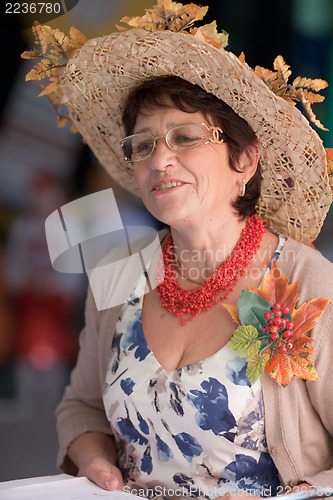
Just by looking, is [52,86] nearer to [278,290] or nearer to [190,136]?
[190,136]

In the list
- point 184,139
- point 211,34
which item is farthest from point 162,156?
point 211,34

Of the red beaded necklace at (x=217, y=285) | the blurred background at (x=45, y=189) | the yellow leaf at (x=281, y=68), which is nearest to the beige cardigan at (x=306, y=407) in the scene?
the red beaded necklace at (x=217, y=285)

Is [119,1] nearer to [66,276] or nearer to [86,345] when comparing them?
[66,276]

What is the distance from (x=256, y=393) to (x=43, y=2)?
5.05ft

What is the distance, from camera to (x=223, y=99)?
4.60 feet

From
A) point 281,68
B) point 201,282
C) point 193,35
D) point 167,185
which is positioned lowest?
point 201,282

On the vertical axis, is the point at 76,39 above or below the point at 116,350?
above

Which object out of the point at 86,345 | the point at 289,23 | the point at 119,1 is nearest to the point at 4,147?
the point at 119,1

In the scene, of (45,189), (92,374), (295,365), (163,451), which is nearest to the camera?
(295,365)

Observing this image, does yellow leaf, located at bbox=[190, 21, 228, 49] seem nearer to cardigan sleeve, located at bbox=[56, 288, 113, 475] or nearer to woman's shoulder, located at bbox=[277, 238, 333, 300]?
woman's shoulder, located at bbox=[277, 238, 333, 300]

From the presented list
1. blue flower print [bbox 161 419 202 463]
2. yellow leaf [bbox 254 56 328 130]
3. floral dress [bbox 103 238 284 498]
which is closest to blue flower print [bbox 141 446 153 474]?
floral dress [bbox 103 238 284 498]

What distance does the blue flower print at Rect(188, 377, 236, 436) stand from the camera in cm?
127

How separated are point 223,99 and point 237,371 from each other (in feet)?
2.15

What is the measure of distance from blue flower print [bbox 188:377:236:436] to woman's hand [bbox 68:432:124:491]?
0.25 m
